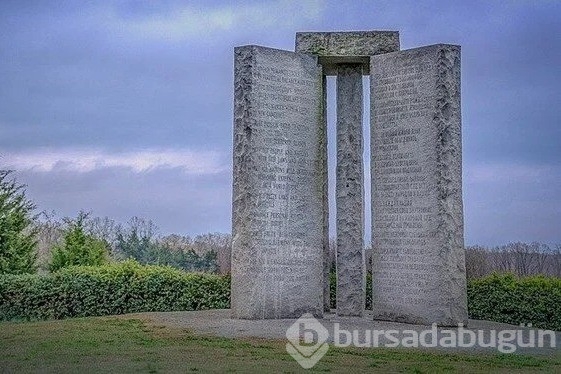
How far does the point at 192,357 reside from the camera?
803cm

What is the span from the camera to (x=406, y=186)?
467 inches

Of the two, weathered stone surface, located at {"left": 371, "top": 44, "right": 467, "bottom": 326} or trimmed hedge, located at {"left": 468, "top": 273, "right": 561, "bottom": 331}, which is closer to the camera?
weathered stone surface, located at {"left": 371, "top": 44, "right": 467, "bottom": 326}

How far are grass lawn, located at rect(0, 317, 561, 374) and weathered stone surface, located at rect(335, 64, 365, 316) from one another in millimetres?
3595

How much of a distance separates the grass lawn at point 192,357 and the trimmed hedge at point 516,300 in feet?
14.3

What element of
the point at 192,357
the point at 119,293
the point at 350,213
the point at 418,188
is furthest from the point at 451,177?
the point at 119,293

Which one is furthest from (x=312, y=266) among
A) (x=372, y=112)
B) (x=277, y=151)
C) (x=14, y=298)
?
(x=14, y=298)

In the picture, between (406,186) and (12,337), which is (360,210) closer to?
(406,186)

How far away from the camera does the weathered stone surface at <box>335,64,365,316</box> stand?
41.4 feet

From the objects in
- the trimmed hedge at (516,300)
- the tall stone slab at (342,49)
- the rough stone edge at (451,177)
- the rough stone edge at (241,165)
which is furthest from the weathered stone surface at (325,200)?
the trimmed hedge at (516,300)

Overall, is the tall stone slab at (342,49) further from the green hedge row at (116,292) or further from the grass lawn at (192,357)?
the grass lawn at (192,357)

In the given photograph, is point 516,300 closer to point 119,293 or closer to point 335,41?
point 335,41

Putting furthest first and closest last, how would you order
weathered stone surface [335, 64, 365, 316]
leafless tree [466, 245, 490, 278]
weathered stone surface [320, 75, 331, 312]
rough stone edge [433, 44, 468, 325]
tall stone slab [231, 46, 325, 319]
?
1. leafless tree [466, 245, 490, 278]
2. weathered stone surface [320, 75, 331, 312]
3. weathered stone surface [335, 64, 365, 316]
4. tall stone slab [231, 46, 325, 319]
5. rough stone edge [433, 44, 468, 325]

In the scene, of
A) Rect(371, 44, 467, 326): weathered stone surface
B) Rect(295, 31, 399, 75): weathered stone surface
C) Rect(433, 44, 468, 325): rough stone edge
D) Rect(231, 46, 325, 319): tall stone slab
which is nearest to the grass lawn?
Rect(231, 46, 325, 319): tall stone slab

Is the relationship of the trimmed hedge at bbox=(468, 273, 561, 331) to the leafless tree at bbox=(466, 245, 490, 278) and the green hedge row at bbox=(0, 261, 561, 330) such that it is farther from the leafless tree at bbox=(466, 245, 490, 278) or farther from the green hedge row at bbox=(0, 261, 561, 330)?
the leafless tree at bbox=(466, 245, 490, 278)
